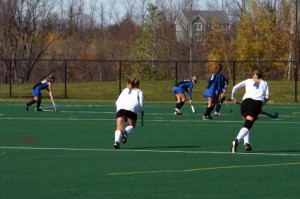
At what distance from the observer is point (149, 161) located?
1590cm

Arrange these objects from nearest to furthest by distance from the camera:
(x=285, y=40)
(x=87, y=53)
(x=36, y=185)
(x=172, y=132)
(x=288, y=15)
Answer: (x=36, y=185) → (x=172, y=132) → (x=285, y=40) → (x=288, y=15) → (x=87, y=53)

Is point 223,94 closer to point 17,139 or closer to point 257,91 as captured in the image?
point 17,139

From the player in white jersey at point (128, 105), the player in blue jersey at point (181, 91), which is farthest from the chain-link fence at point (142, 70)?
the player in white jersey at point (128, 105)

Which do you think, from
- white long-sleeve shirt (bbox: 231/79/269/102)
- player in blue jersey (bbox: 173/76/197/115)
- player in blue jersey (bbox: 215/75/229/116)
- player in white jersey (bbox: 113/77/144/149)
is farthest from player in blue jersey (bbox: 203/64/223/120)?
white long-sleeve shirt (bbox: 231/79/269/102)

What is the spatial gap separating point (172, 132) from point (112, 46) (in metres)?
73.8

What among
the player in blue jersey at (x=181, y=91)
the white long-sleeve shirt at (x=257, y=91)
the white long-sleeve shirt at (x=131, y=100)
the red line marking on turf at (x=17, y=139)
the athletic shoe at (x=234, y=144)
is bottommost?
the red line marking on turf at (x=17, y=139)

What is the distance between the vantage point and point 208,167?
1497 centimetres

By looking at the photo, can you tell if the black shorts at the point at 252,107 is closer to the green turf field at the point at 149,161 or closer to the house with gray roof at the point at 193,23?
the green turf field at the point at 149,161

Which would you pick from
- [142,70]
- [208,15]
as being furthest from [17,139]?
[208,15]

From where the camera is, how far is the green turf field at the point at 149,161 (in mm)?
12172

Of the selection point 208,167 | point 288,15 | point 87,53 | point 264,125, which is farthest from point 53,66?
point 208,167

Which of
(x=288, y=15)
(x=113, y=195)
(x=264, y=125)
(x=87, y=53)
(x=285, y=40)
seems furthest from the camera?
(x=87, y=53)

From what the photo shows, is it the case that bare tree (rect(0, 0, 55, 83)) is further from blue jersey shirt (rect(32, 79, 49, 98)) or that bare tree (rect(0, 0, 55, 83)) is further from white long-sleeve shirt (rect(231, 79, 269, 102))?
white long-sleeve shirt (rect(231, 79, 269, 102))

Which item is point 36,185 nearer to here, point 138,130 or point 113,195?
point 113,195
